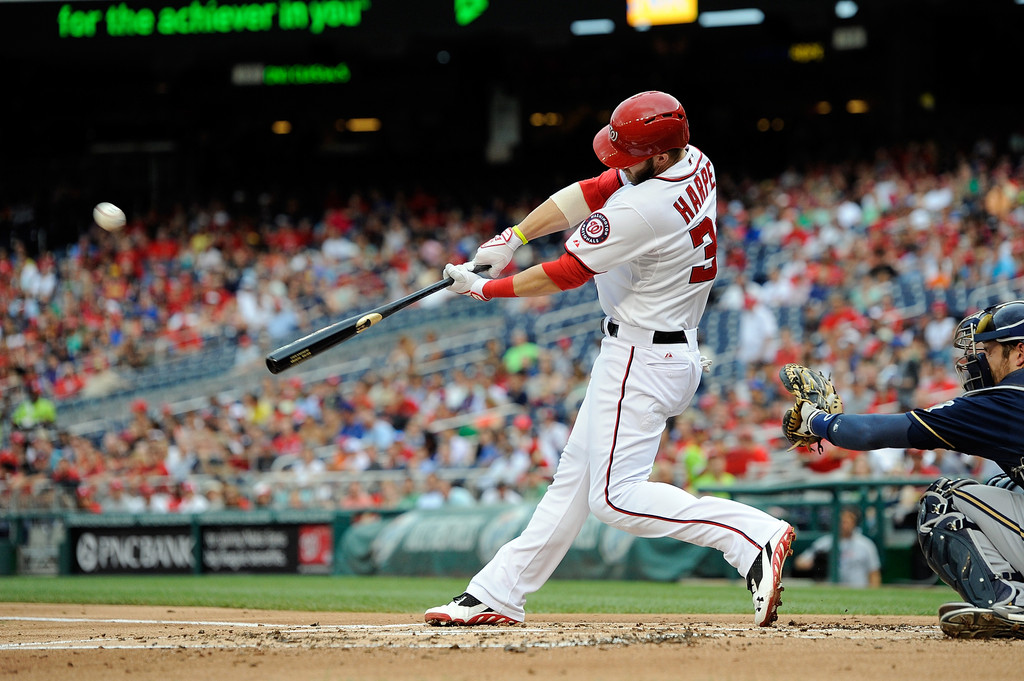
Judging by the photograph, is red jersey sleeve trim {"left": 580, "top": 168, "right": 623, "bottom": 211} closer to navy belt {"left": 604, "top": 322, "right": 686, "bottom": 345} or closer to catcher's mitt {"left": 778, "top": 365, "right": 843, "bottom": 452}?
navy belt {"left": 604, "top": 322, "right": 686, "bottom": 345}

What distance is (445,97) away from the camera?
22531 millimetres

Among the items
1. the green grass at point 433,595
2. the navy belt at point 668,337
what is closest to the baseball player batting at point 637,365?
the navy belt at point 668,337

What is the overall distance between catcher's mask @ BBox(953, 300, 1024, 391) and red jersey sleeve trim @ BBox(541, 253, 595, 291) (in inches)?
52.5

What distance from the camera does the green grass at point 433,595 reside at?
6139mm

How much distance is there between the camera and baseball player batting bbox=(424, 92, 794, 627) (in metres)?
4.29

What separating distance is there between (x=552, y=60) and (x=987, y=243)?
1069 cm

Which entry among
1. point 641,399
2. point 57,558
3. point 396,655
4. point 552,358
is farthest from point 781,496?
point 57,558

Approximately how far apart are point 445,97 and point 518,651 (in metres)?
19.7

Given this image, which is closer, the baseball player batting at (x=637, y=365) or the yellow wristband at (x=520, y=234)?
the baseball player batting at (x=637, y=365)

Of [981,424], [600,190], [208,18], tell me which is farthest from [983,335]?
[208,18]

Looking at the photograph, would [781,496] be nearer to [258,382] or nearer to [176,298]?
[258,382]

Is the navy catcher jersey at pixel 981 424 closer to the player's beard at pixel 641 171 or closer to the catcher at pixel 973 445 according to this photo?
the catcher at pixel 973 445

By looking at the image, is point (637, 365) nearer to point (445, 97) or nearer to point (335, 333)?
point (335, 333)

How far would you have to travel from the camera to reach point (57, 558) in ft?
41.3
